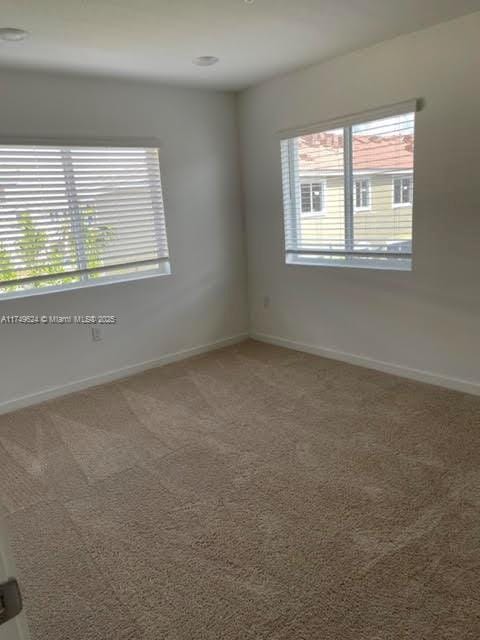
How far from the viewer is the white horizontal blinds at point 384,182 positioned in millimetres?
3596

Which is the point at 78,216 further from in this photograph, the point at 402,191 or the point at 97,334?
the point at 402,191

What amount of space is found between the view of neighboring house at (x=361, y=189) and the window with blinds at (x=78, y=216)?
4.43ft

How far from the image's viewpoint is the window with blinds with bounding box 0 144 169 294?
12.0 ft

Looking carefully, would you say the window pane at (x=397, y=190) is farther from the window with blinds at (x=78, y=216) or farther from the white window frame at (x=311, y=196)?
the window with blinds at (x=78, y=216)

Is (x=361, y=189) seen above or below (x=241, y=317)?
above

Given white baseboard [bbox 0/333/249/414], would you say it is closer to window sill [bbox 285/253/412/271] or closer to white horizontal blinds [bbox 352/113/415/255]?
window sill [bbox 285/253/412/271]

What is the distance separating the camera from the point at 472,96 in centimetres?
312

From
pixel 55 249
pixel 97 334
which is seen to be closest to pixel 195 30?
pixel 55 249

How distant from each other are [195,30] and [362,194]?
70.3 inches

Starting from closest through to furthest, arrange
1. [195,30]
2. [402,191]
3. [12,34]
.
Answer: [12,34], [195,30], [402,191]

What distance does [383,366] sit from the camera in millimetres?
4078

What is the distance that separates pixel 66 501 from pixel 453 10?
3.62 metres

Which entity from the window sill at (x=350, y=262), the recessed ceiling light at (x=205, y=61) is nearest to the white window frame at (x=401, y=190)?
the window sill at (x=350, y=262)

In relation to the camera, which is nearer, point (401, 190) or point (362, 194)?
point (401, 190)
